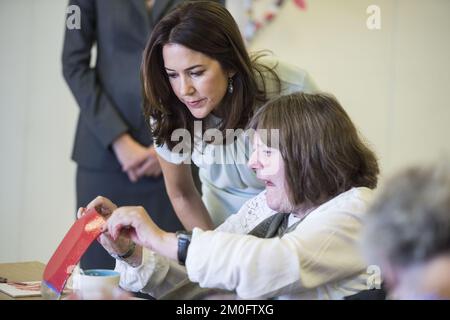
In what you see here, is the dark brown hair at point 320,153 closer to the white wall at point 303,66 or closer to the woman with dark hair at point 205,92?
the woman with dark hair at point 205,92

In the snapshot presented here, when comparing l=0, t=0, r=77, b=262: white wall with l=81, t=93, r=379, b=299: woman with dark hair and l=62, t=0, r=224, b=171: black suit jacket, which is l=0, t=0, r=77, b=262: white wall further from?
l=81, t=93, r=379, b=299: woman with dark hair

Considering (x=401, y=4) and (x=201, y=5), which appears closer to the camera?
(x=201, y=5)

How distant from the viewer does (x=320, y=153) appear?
1.29 m

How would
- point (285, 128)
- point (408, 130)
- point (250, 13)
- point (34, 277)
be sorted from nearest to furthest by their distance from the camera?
point (285, 128) → point (34, 277) → point (250, 13) → point (408, 130)

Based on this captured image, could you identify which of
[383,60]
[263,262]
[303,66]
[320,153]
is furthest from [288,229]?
[383,60]

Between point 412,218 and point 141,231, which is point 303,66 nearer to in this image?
point 141,231

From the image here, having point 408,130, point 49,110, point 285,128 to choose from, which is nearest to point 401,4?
point 408,130

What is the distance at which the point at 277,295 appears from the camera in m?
1.11

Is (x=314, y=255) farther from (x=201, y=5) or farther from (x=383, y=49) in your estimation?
(x=383, y=49)

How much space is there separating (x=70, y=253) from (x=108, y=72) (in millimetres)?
1295

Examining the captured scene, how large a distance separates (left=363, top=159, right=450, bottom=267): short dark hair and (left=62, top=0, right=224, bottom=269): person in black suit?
1669mm

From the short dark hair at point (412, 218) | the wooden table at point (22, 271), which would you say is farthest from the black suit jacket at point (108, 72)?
the short dark hair at point (412, 218)
